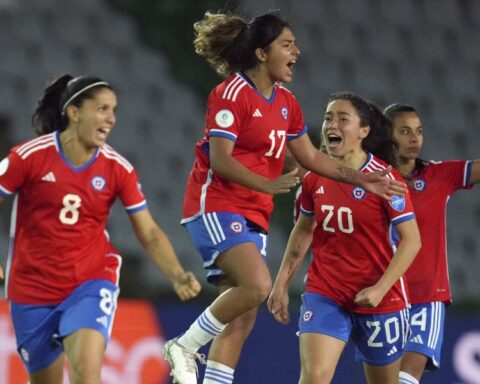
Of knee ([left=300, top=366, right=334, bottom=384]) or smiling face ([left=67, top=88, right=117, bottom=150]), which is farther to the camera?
knee ([left=300, top=366, right=334, bottom=384])

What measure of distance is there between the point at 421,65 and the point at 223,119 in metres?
6.10

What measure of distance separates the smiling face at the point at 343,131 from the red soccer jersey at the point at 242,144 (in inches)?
9.1

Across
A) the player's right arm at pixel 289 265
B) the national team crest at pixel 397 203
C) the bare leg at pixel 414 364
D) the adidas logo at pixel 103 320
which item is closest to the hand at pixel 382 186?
the national team crest at pixel 397 203

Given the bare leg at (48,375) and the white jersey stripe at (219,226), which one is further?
the white jersey stripe at (219,226)

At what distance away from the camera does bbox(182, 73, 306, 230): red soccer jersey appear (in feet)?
18.9

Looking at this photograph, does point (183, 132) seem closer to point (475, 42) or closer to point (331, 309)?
point (475, 42)

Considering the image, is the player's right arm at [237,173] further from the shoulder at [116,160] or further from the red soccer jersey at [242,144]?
the shoulder at [116,160]

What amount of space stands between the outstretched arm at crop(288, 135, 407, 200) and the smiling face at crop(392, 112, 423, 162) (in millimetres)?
731

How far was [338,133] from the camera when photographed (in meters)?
5.87

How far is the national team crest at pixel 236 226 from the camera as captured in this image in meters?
5.78

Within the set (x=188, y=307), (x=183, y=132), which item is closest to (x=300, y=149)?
(x=188, y=307)

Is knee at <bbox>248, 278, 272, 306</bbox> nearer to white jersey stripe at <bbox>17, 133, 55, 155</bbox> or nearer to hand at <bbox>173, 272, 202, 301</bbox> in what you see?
hand at <bbox>173, 272, 202, 301</bbox>

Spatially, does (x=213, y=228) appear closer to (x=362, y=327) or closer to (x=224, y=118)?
(x=224, y=118)

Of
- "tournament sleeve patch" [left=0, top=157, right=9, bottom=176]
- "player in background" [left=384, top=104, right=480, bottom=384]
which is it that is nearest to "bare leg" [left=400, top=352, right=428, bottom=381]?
"player in background" [left=384, top=104, right=480, bottom=384]
